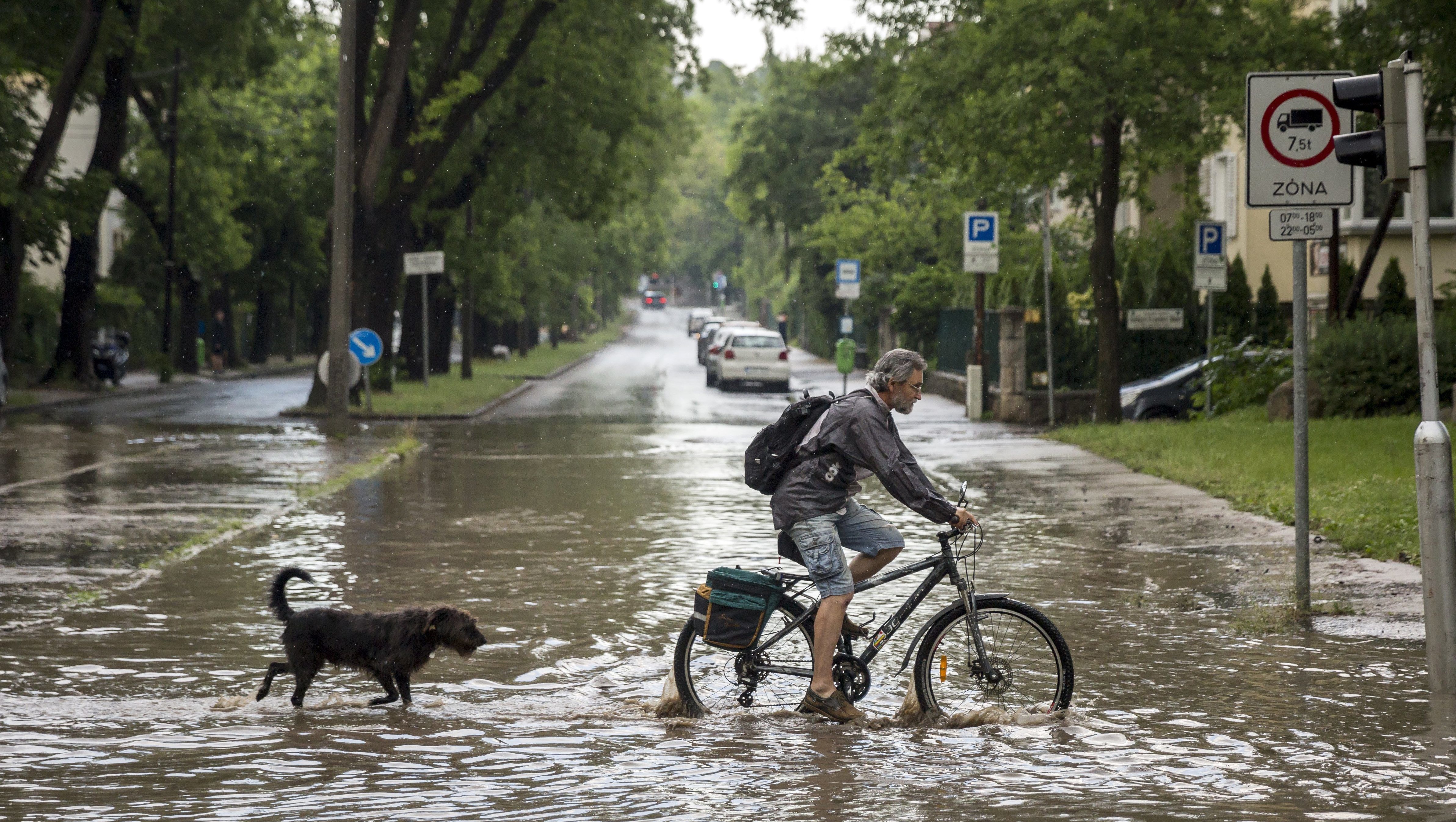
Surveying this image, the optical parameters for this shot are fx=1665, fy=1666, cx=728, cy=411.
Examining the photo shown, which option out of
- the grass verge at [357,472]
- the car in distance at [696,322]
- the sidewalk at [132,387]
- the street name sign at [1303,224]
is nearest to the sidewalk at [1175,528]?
the street name sign at [1303,224]

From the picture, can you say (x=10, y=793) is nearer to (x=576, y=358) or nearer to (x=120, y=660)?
(x=120, y=660)

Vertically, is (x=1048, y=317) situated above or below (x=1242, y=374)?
above

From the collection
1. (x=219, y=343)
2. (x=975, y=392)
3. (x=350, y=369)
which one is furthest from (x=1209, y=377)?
(x=219, y=343)

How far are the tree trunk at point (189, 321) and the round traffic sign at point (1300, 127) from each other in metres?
44.3

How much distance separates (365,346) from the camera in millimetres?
27719

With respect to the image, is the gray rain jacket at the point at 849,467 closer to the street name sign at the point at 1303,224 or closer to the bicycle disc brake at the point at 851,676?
the bicycle disc brake at the point at 851,676

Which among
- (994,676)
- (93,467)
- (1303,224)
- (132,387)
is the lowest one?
(994,676)

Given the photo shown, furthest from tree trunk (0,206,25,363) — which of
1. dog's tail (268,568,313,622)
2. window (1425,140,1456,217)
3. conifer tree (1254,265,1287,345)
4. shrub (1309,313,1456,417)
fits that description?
dog's tail (268,568,313,622)

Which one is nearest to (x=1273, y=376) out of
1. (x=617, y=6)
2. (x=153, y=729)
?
(x=617, y=6)

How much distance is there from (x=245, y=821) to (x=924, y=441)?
64.6 ft

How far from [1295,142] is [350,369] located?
2111cm

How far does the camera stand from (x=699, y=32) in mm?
37719

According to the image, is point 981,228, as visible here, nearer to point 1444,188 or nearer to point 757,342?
point 1444,188

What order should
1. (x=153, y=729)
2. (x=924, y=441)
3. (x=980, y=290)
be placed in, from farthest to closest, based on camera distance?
(x=980, y=290) → (x=924, y=441) → (x=153, y=729)
